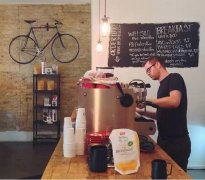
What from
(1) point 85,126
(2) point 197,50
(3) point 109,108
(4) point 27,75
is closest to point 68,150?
(1) point 85,126

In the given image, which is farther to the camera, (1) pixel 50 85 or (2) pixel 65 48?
(2) pixel 65 48

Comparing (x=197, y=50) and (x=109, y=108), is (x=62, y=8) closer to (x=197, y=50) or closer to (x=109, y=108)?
(x=197, y=50)

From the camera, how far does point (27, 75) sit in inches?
263

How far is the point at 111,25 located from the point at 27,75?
94.6 inches

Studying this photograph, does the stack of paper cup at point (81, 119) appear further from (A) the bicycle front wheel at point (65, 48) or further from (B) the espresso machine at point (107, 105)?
(A) the bicycle front wheel at point (65, 48)

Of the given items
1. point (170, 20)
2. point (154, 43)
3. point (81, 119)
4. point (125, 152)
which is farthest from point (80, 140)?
point (170, 20)

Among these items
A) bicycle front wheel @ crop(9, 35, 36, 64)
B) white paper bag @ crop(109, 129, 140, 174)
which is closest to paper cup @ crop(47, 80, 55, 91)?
bicycle front wheel @ crop(9, 35, 36, 64)

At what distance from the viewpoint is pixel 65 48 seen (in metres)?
6.62

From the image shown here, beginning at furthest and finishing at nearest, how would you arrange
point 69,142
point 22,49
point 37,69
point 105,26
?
point 22,49, point 37,69, point 105,26, point 69,142

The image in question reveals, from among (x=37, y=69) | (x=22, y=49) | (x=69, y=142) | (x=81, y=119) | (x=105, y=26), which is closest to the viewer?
(x=69, y=142)

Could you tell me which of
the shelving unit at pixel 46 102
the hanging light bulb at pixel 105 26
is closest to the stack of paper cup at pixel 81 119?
the hanging light bulb at pixel 105 26

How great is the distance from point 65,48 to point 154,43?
2133 mm

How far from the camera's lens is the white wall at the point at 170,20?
5004mm

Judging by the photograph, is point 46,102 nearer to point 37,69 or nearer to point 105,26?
point 37,69
